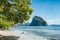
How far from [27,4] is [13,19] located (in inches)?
107

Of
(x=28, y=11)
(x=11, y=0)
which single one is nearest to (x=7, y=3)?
(x=11, y=0)

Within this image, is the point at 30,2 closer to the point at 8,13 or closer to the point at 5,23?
the point at 8,13

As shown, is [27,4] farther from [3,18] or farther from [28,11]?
[3,18]

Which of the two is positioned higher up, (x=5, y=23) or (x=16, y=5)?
(x=16, y=5)

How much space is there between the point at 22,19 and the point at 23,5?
222cm

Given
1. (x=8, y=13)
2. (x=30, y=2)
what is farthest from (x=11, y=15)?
(x=30, y=2)

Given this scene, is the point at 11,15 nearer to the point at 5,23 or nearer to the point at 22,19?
the point at 22,19

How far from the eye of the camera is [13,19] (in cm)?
3578

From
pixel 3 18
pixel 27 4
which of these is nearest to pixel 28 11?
pixel 27 4

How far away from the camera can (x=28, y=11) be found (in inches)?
1377

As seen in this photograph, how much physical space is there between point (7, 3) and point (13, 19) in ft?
7.92

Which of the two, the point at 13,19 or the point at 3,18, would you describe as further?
the point at 13,19

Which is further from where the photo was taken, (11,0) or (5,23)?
(11,0)

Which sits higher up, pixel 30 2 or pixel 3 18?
pixel 30 2
